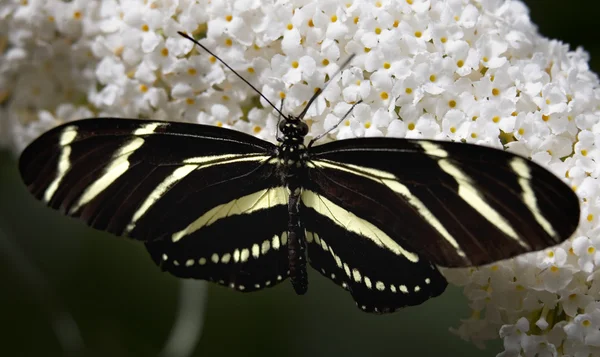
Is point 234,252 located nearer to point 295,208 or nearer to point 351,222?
point 295,208

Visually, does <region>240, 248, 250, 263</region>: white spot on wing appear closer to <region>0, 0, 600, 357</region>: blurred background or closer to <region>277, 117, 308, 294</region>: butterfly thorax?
<region>277, 117, 308, 294</region>: butterfly thorax

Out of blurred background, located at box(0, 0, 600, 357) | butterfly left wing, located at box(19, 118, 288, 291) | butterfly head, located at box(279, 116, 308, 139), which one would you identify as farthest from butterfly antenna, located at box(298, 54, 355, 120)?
blurred background, located at box(0, 0, 600, 357)

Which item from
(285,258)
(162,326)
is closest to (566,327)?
(285,258)

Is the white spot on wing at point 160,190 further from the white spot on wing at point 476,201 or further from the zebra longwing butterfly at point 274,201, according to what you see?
the white spot on wing at point 476,201

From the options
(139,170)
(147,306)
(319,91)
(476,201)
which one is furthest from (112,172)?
(147,306)

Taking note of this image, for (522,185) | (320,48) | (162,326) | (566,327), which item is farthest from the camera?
(162,326)

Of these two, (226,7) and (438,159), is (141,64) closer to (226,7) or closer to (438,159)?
(226,7)
